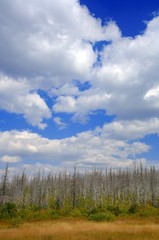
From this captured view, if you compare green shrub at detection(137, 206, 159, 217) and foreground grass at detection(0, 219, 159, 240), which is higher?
foreground grass at detection(0, 219, 159, 240)

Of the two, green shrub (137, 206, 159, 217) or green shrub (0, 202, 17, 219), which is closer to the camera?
green shrub (0, 202, 17, 219)

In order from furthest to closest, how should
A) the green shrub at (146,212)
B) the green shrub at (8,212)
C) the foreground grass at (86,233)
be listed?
the green shrub at (146,212)
the green shrub at (8,212)
the foreground grass at (86,233)

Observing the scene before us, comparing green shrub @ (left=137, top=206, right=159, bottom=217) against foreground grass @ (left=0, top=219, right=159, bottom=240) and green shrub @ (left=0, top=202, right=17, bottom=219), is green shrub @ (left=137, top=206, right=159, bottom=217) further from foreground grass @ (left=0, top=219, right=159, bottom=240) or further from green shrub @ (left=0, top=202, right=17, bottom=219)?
foreground grass @ (left=0, top=219, right=159, bottom=240)

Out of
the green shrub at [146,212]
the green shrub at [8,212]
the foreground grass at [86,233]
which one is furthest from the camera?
the green shrub at [146,212]

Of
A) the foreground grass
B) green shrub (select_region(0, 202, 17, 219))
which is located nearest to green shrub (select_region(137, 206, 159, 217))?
green shrub (select_region(0, 202, 17, 219))

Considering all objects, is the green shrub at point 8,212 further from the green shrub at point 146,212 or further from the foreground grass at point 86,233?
the foreground grass at point 86,233

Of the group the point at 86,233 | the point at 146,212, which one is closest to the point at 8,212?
the point at 146,212

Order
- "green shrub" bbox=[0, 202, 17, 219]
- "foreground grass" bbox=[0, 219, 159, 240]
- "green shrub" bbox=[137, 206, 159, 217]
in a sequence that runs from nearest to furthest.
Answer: "foreground grass" bbox=[0, 219, 159, 240] < "green shrub" bbox=[0, 202, 17, 219] < "green shrub" bbox=[137, 206, 159, 217]

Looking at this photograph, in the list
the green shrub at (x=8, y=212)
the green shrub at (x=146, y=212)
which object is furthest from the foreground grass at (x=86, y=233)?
the green shrub at (x=146, y=212)

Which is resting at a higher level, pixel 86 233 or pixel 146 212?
pixel 86 233

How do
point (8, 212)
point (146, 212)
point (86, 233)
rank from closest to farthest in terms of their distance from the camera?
point (86, 233) < point (8, 212) < point (146, 212)

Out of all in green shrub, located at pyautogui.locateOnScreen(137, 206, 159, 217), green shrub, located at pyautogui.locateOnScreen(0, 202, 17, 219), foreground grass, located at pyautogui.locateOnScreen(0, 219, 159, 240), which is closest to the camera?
foreground grass, located at pyautogui.locateOnScreen(0, 219, 159, 240)

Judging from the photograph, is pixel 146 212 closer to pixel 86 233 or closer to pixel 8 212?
pixel 8 212

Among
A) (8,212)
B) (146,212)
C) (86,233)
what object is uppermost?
(86,233)
